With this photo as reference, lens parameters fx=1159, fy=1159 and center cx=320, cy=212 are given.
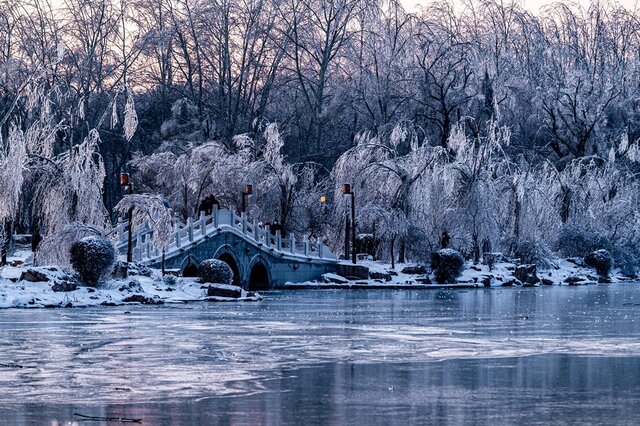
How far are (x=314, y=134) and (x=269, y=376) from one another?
182 ft

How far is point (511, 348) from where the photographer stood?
720 inches

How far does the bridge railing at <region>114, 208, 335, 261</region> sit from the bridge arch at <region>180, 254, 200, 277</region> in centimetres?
61

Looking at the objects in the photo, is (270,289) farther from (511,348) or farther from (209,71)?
(511,348)

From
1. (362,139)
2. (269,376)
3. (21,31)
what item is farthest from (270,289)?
(269,376)

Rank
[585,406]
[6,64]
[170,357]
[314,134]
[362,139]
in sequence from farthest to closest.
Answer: [314,134] < [362,139] < [6,64] < [170,357] < [585,406]

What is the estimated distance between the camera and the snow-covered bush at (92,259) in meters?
33.6

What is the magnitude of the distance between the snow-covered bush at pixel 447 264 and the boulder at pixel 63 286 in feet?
67.6

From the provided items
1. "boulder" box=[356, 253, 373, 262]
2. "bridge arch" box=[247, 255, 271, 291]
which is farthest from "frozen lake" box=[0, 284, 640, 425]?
"boulder" box=[356, 253, 373, 262]

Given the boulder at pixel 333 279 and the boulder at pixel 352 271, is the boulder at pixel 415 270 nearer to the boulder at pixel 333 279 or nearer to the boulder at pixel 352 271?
the boulder at pixel 352 271

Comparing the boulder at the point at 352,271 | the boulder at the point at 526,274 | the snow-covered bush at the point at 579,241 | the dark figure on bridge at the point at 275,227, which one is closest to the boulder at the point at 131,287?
the boulder at the point at 352,271

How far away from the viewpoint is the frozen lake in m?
11.3

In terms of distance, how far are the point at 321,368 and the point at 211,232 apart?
102 feet

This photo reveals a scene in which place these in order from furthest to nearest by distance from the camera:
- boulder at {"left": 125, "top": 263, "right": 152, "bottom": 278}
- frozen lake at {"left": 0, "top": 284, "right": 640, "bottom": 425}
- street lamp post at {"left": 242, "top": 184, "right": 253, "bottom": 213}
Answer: street lamp post at {"left": 242, "top": 184, "right": 253, "bottom": 213}, boulder at {"left": 125, "top": 263, "right": 152, "bottom": 278}, frozen lake at {"left": 0, "top": 284, "right": 640, "bottom": 425}

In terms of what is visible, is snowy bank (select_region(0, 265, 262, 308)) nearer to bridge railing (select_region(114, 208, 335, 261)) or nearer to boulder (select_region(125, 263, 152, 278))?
boulder (select_region(125, 263, 152, 278))
